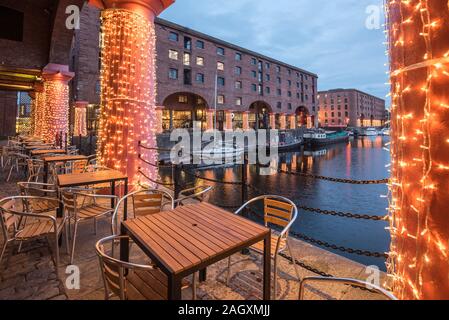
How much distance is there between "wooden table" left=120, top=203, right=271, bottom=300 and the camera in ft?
4.83

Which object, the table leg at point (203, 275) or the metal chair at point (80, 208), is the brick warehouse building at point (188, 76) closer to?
the metal chair at point (80, 208)

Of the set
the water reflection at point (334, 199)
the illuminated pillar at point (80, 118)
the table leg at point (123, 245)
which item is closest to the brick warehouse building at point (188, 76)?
the illuminated pillar at point (80, 118)

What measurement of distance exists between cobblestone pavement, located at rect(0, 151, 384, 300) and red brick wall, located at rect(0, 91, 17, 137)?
27778 mm

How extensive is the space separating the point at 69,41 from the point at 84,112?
15705 millimetres

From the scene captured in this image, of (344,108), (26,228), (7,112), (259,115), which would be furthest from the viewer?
(344,108)

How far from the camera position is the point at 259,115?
44.3 meters

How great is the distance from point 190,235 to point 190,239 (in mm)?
74

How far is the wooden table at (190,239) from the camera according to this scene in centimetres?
147

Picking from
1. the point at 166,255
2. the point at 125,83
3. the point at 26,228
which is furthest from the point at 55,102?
the point at 166,255

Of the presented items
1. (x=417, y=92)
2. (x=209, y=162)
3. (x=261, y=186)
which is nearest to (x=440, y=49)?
(x=417, y=92)

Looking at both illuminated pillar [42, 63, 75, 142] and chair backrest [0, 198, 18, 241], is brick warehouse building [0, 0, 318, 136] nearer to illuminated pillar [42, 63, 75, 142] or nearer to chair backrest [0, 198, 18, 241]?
illuminated pillar [42, 63, 75, 142]

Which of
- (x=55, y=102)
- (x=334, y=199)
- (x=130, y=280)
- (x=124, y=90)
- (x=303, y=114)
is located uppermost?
(x=303, y=114)

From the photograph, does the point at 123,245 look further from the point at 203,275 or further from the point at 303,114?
the point at 303,114

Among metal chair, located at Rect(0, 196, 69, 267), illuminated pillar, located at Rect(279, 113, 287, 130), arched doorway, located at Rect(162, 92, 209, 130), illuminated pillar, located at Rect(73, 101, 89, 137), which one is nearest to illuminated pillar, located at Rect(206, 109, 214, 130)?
arched doorway, located at Rect(162, 92, 209, 130)
